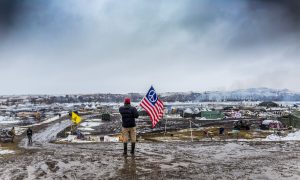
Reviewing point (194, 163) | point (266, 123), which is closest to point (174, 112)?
point (266, 123)

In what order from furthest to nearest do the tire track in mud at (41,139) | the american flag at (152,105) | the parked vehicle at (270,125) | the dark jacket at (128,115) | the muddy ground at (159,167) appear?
1. the parked vehicle at (270,125)
2. the tire track in mud at (41,139)
3. the american flag at (152,105)
4. the dark jacket at (128,115)
5. the muddy ground at (159,167)

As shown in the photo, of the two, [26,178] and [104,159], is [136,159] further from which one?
[26,178]

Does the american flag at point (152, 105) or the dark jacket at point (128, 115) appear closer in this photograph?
the dark jacket at point (128, 115)

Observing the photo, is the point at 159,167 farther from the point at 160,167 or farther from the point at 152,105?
the point at 152,105

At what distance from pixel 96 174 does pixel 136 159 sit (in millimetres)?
3190

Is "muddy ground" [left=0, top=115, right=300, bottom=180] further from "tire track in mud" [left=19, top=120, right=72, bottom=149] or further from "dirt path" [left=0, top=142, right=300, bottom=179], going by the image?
"tire track in mud" [left=19, top=120, right=72, bottom=149]

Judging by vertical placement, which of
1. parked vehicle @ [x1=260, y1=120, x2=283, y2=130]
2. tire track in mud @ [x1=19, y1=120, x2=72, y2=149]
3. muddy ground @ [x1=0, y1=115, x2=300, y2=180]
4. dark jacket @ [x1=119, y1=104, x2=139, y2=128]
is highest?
dark jacket @ [x1=119, y1=104, x2=139, y2=128]

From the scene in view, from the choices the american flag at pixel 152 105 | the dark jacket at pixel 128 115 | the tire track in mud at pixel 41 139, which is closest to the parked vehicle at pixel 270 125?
the tire track in mud at pixel 41 139

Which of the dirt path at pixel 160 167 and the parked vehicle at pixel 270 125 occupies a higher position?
the dirt path at pixel 160 167

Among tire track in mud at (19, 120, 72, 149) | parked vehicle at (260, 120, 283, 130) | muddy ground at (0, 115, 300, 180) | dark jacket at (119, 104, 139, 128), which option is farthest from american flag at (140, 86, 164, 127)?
parked vehicle at (260, 120, 283, 130)

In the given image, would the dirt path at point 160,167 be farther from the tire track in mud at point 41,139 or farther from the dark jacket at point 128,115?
the tire track in mud at point 41,139

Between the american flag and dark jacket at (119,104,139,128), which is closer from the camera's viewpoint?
dark jacket at (119,104,139,128)

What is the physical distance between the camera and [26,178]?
11.6 meters

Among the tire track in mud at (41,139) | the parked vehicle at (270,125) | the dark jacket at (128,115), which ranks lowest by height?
the tire track in mud at (41,139)
